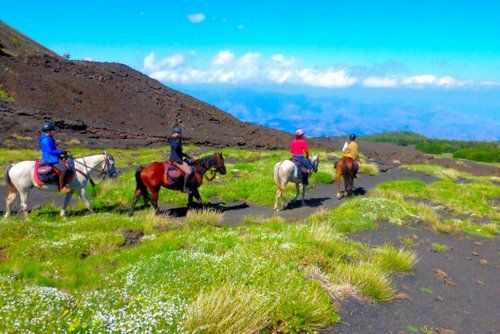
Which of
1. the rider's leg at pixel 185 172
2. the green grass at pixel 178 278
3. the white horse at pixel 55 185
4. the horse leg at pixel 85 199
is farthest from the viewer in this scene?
the rider's leg at pixel 185 172

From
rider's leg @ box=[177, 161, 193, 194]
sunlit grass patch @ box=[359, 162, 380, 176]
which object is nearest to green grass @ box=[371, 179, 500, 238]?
sunlit grass patch @ box=[359, 162, 380, 176]

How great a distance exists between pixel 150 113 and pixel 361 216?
4681cm

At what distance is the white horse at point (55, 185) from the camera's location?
14250mm

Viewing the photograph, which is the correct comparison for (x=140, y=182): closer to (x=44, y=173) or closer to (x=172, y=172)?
(x=172, y=172)

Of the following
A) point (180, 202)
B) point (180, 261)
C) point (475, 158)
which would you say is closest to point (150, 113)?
point (180, 202)

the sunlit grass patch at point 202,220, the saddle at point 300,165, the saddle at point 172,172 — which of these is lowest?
the sunlit grass patch at point 202,220

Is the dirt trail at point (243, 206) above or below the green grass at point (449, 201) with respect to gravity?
below

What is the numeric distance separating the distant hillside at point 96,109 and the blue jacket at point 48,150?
86.2 ft

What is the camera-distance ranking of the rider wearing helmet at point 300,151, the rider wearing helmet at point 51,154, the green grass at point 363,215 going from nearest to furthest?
the green grass at point 363,215
the rider wearing helmet at point 51,154
the rider wearing helmet at point 300,151

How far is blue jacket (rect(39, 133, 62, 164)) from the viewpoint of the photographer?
1410cm

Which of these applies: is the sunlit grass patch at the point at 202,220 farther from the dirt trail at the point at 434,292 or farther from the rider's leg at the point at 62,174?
the rider's leg at the point at 62,174

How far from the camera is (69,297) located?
5.84 metres

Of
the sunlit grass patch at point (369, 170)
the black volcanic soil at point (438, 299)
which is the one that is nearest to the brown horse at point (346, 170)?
the black volcanic soil at point (438, 299)

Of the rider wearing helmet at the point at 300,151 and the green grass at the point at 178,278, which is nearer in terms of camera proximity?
the green grass at the point at 178,278
